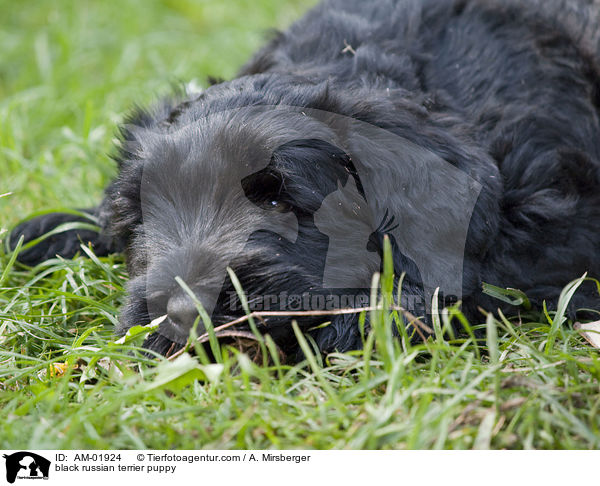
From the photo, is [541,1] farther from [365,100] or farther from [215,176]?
[215,176]

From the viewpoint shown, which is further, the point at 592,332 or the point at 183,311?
the point at 592,332

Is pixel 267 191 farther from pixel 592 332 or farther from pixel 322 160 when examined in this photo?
pixel 592 332

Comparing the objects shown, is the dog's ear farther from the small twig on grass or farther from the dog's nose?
the dog's nose

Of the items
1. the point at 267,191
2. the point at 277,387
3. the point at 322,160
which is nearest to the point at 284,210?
the point at 267,191

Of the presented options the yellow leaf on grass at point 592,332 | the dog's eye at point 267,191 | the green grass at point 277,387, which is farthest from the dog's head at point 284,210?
the yellow leaf on grass at point 592,332

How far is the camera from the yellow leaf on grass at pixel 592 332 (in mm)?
2350

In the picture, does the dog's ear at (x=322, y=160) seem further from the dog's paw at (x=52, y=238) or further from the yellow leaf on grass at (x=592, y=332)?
the dog's paw at (x=52, y=238)

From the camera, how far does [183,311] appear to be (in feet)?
7.03
